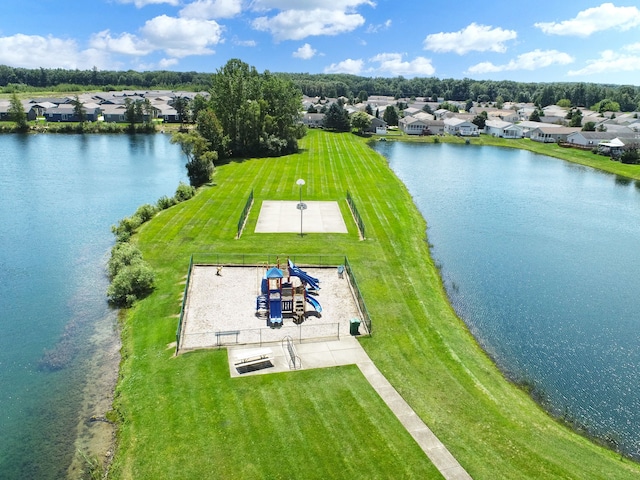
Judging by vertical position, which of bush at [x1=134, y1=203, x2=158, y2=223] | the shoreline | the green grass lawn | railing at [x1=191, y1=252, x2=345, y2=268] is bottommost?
the shoreline

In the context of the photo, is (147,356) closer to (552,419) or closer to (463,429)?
(463,429)

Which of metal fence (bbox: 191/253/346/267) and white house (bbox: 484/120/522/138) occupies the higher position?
white house (bbox: 484/120/522/138)

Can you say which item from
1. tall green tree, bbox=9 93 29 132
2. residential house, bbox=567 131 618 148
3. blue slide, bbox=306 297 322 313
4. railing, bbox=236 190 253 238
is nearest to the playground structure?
blue slide, bbox=306 297 322 313

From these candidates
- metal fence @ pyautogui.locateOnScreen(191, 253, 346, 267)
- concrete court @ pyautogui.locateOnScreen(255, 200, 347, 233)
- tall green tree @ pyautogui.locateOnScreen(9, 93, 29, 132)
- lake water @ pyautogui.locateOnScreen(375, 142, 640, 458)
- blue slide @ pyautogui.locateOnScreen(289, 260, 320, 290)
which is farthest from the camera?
tall green tree @ pyautogui.locateOnScreen(9, 93, 29, 132)

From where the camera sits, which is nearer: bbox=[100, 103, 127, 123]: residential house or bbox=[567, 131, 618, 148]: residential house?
bbox=[567, 131, 618, 148]: residential house

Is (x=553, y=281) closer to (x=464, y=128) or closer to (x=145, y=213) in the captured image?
(x=145, y=213)

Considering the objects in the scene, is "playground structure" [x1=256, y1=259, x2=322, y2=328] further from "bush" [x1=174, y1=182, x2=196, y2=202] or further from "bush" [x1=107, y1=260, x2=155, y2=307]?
"bush" [x1=174, y1=182, x2=196, y2=202]

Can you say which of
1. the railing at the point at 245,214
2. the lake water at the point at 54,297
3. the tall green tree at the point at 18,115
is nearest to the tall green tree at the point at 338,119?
the lake water at the point at 54,297
